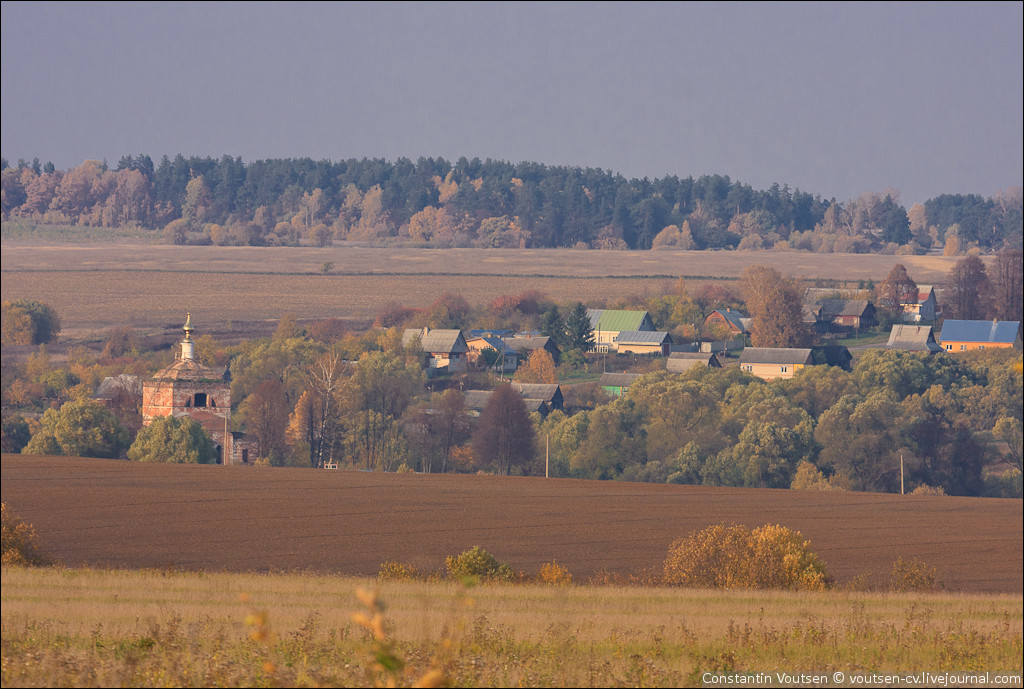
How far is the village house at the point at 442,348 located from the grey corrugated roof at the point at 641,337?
15.3 m

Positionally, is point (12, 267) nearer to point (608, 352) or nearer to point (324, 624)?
point (608, 352)

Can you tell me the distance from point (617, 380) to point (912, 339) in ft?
97.4

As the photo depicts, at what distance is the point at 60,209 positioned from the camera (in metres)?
150

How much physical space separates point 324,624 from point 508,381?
63883 millimetres

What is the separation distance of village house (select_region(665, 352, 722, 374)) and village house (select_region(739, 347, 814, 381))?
1.92 meters

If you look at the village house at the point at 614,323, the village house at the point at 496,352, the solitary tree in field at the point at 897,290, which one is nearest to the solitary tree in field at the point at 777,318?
the village house at the point at 614,323

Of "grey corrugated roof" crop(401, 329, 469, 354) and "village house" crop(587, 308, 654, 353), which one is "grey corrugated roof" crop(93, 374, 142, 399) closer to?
"grey corrugated roof" crop(401, 329, 469, 354)

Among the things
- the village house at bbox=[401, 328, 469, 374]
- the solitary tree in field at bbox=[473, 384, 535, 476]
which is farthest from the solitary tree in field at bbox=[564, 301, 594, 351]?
the solitary tree in field at bbox=[473, 384, 535, 476]

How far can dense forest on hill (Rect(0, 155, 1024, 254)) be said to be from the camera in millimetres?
143500

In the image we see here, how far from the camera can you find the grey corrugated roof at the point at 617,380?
7931 centimetres

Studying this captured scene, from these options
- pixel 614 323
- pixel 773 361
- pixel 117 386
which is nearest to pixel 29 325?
pixel 117 386

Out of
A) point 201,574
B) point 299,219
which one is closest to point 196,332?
point 299,219

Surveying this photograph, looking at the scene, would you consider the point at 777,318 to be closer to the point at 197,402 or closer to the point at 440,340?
the point at 440,340

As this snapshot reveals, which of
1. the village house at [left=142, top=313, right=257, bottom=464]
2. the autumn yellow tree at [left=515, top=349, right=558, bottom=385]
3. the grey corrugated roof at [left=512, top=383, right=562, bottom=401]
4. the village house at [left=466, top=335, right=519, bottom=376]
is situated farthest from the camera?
the village house at [left=466, top=335, right=519, bottom=376]
